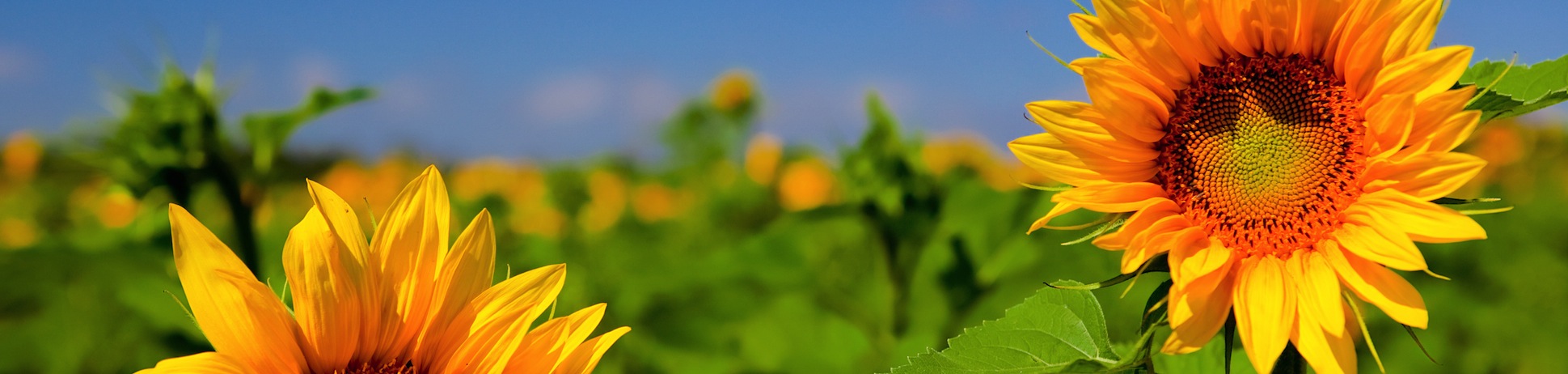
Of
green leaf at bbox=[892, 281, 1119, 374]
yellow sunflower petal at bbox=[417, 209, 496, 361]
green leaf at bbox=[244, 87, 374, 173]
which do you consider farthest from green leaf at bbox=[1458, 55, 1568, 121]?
green leaf at bbox=[244, 87, 374, 173]

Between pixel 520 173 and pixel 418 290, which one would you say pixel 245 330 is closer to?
pixel 418 290

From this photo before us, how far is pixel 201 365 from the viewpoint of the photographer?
102 cm

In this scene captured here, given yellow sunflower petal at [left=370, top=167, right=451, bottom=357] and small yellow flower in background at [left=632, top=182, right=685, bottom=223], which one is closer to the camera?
yellow sunflower petal at [left=370, top=167, right=451, bottom=357]

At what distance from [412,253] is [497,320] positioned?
12 centimetres

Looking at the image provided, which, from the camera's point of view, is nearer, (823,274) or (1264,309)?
(1264,309)

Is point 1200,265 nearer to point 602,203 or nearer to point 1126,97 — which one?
point 1126,97

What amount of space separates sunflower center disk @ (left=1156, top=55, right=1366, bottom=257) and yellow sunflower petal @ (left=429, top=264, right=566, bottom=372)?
667mm

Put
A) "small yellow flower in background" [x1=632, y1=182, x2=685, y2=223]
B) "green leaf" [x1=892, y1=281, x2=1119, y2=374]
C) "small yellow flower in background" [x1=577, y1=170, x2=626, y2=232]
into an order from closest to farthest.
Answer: "green leaf" [x1=892, y1=281, x2=1119, y2=374] < "small yellow flower in background" [x1=577, y1=170, x2=626, y2=232] < "small yellow flower in background" [x1=632, y1=182, x2=685, y2=223]

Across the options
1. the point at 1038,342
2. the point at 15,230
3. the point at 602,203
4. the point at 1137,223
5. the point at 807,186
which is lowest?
the point at 602,203

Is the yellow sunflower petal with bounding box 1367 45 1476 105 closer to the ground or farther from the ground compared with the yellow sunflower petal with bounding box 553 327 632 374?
farther from the ground

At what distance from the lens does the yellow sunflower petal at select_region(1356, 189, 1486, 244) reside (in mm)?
961

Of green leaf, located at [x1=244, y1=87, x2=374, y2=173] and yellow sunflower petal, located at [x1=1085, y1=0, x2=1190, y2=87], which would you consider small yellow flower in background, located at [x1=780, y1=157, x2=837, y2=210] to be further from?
yellow sunflower petal, located at [x1=1085, y1=0, x2=1190, y2=87]

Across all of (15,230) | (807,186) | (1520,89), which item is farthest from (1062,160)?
(15,230)

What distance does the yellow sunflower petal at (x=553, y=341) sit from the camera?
1155mm
